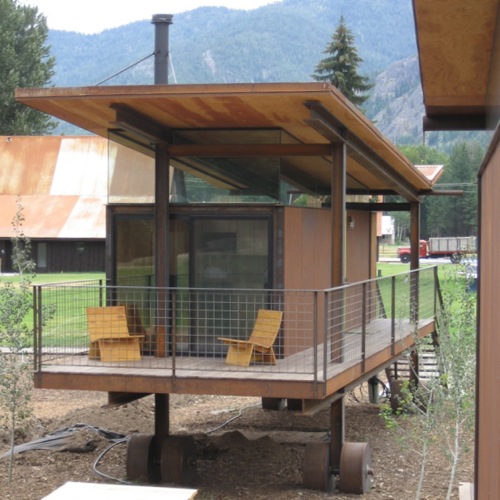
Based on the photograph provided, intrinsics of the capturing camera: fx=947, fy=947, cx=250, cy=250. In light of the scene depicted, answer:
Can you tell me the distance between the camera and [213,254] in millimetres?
11930

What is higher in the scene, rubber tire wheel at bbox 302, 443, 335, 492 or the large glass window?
the large glass window

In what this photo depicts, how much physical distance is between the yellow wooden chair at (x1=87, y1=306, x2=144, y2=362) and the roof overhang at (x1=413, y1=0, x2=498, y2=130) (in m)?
5.92

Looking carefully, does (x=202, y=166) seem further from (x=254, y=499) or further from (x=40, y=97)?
(x=254, y=499)

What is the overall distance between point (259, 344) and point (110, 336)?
179 cm

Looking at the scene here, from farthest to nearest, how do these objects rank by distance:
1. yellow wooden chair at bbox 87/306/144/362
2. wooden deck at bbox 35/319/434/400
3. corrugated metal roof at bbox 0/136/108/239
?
1. corrugated metal roof at bbox 0/136/108/239
2. yellow wooden chair at bbox 87/306/144/362
3. wooden deck at bbox 35/319/434/400

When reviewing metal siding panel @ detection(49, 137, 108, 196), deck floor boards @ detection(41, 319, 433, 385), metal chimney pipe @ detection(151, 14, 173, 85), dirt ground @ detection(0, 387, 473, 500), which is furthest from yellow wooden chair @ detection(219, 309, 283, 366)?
metal siding panel @ detection(49, 137, 108, 196)

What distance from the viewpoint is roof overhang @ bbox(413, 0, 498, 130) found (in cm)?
339

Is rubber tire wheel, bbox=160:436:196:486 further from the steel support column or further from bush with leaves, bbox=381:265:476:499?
bush with leaves, bbox=381:265:476:499

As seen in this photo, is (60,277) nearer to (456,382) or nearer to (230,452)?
(230,452)

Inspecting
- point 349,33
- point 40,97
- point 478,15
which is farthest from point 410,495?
point 349,33

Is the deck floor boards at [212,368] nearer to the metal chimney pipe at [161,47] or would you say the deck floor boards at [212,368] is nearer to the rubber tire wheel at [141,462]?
the rubber tire wheel at [141,462]

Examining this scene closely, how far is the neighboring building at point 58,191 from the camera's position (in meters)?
48.2

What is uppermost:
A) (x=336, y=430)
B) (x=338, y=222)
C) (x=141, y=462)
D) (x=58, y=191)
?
(x=58, y=191)

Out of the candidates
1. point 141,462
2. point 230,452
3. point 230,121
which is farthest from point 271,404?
point 230,121
